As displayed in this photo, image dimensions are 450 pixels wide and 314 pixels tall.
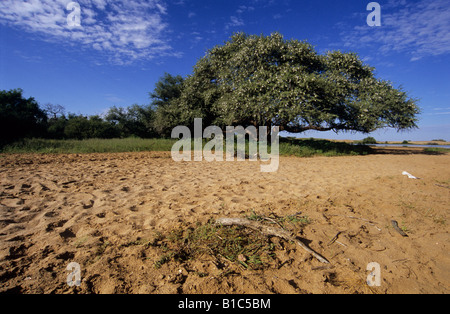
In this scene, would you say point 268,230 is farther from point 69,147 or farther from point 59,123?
point 59,123

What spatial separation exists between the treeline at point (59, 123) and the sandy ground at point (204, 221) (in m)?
12.2

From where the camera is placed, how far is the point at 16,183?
462 centimetres

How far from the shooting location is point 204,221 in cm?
298

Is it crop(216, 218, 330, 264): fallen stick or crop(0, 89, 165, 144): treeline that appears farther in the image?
crop(0, 89, 165, 144): treeline

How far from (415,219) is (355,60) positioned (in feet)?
54.2

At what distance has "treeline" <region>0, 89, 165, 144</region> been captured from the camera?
1475 centimetres

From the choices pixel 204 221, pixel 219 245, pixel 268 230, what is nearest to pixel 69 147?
pixel 204 221

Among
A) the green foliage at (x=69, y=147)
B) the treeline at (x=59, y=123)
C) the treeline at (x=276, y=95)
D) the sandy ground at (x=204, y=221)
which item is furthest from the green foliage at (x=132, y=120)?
the sandy ground at (x=204, y=221)

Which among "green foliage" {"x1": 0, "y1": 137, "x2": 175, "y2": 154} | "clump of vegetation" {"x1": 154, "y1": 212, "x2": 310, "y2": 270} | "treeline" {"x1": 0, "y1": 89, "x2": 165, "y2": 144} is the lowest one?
"clump of vegetation" {"x1": 154, "y1": 212, "x2": 310, "y2": 270}

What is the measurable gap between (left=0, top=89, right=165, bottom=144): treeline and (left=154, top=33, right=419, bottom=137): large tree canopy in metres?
7.76

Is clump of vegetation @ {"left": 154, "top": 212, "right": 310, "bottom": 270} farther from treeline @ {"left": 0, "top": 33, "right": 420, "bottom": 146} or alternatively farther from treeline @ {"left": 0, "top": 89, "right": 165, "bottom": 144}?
treeline @ {"left": 0, "top": 89, "right": 165, "bottom": 144}

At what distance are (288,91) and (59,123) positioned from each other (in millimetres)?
22532

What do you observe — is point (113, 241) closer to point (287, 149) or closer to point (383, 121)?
point (287, 149)

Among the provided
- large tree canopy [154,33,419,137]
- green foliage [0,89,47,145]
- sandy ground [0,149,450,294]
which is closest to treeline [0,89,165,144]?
green foliage [0,89,47,145]
